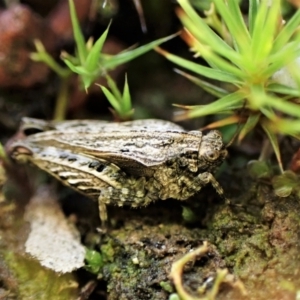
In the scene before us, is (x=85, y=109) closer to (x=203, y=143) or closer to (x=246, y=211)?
(x=203, y=143)

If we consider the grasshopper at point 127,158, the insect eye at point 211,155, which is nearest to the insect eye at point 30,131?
the grasshopper at point 127,158

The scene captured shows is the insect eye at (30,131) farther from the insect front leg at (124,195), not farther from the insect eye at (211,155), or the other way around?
the insect eye at (211,155)

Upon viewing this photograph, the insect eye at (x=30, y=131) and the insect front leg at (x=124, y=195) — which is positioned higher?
the insect eye at (x=30, y=131)

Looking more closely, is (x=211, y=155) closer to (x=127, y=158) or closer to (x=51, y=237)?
(x=127, y=158)

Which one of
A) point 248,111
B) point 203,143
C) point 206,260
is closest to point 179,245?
point 206,260

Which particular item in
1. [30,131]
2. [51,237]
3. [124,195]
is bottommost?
[51,237]

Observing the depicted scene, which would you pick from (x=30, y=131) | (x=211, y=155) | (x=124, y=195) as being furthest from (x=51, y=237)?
(x=211, y=155)

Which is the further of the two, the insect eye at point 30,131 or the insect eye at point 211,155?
the insect eye at point 30,131

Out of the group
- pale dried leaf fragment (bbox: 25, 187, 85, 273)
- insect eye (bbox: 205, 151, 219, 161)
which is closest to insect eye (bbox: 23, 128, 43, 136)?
pale dried leaf fragment (bbox: 25, 187, 85, 273)

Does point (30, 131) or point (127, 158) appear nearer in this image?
point (127, 158)
